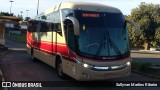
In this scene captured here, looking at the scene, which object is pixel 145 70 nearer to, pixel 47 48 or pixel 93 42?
pixel 47 48

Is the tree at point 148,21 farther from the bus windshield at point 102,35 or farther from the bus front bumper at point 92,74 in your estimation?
the bus front bumper at point 92,74

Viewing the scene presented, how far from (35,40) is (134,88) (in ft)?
31.7

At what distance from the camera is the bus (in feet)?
39.0

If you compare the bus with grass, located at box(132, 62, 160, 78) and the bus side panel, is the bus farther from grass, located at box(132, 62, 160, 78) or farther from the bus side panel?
grass, located at box(132, 62, 160, 78)

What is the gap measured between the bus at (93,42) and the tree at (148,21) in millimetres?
46841

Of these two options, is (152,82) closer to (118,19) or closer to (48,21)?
(118,19)

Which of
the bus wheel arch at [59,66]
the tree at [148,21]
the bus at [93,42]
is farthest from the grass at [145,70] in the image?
the tree at [148,21]

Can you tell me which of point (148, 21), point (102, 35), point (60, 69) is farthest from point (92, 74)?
point (148, 21)

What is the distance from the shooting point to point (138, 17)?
202 ft

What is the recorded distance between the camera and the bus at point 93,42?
39.0 feet

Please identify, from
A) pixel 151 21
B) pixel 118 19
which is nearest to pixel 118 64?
pixel 118 19

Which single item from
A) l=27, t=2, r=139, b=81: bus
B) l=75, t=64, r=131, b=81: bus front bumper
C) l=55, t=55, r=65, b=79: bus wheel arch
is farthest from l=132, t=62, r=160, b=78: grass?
l=75, t=64, r=131, b=81: bus front bumper

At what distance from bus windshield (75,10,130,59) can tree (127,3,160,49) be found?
155 ft

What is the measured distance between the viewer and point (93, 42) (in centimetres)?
1211
